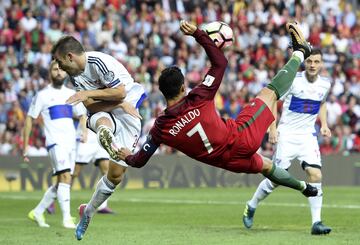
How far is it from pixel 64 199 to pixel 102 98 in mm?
3810

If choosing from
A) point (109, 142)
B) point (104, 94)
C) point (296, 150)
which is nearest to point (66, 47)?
point (104, 94)

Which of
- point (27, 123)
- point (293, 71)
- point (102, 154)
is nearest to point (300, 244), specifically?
point (293, 71)

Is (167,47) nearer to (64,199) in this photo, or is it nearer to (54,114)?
(54,114)

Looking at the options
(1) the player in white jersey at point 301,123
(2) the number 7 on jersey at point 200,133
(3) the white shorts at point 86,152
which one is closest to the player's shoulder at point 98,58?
(2) the number 7 on jersey at point 200,133

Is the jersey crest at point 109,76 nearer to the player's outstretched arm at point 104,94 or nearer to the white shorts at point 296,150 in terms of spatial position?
the player's outstretched arm at point 104,94

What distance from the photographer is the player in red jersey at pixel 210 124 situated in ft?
36.3

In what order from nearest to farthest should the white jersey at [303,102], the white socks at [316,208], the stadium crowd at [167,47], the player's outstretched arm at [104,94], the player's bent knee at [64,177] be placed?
the player's outstretched arm at [104,94] → the white socks at [316,208] → the white jersey at [303,102] → the player's bent knee at [64,177] → the stadium crowd at [167,47]

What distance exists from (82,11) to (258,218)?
15106 mm

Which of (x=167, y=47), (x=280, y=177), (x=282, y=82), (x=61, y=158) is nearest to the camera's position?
(x=282, y=82)

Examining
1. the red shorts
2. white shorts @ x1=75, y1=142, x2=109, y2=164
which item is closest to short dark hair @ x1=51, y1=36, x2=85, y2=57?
the red shorts

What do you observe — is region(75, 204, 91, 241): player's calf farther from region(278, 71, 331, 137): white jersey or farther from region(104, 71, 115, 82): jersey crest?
region(278, 71, 331, 137): white jersey

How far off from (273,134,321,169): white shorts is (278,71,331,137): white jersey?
0.10m

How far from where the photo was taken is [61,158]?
16.1 meters

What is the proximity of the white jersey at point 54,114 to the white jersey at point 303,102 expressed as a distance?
12.0 feet
